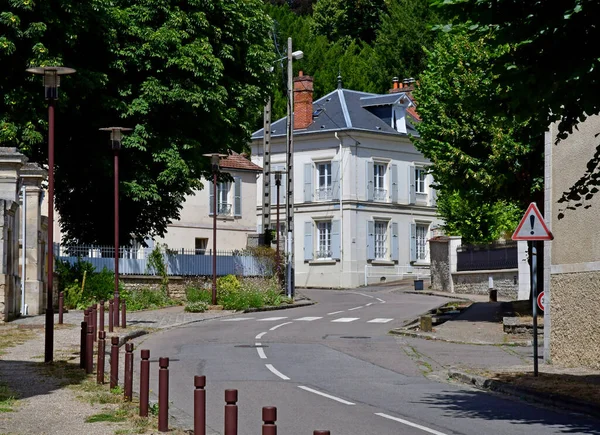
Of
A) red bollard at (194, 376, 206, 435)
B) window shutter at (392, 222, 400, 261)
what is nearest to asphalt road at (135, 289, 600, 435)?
red bollard at (194, 376, 206, 435)

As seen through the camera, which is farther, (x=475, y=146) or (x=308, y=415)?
(x=475, y=146)

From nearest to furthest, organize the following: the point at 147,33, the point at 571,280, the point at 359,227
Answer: the point at 571,280
the point at 147,33
the point at 359,227

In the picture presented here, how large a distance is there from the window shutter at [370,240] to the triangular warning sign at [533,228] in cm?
4417

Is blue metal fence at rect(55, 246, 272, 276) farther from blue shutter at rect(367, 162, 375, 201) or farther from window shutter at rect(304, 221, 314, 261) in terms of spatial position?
blue shutter at rect(367, 162, 375, 201)

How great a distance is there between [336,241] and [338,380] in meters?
44.5

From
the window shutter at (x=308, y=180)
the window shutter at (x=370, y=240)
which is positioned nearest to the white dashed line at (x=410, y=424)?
the window shutter at (x=370, y=240)

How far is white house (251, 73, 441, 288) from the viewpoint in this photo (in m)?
61.5

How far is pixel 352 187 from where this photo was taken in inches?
2426

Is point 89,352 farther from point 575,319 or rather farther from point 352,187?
point 352,187

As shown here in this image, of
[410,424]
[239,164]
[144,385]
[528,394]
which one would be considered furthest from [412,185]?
[144,385]

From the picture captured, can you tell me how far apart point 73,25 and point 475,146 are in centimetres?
1275

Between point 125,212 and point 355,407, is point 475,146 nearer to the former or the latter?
point 125,212

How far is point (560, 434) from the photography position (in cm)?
1160

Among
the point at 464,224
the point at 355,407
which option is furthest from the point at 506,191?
the point at 464,224
